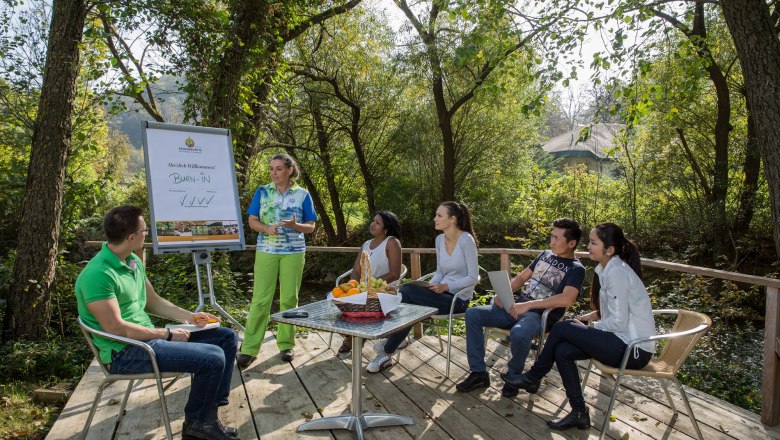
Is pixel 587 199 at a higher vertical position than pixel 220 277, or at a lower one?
higher

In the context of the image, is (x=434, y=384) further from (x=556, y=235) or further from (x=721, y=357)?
(x=721, y=357)

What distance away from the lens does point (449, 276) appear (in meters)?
3.73

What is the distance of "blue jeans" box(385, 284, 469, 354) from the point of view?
142 inches

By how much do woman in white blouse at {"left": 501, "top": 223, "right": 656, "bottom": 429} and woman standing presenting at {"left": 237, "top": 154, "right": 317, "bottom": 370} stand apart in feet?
5.91

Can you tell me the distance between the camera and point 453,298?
3.52 metres

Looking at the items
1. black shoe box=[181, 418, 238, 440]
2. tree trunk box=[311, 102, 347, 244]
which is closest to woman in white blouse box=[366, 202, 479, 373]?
black shoe box=[181, 418, 238, 440]

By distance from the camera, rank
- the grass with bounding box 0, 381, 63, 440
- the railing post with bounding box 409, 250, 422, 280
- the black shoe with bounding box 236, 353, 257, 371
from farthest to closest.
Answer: the railing post with bounding box 409, 250, 422, 280 → the black shoe with bounding box 236, 353, 257, 371 → the grass with bounding box 0, 381, 63, 440

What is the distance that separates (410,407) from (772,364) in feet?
6.22

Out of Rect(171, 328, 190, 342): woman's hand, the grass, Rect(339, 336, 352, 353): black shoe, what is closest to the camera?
Rect(171, 328, 190, 342): woman's hand

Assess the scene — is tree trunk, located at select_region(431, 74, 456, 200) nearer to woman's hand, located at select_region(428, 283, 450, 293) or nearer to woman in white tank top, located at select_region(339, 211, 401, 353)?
woman in white tank top, located at select_region(339, 211, 401, 353)

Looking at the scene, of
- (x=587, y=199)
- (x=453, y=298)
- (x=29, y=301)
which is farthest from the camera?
(x=587, y=199)

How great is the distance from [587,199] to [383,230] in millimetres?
7899

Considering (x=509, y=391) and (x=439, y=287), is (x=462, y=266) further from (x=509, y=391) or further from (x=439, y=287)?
(x=509, y=391)

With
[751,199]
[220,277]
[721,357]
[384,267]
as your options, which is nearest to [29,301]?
[220,277]
